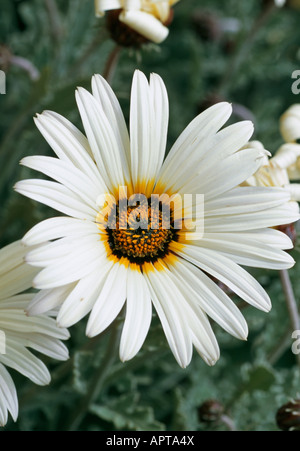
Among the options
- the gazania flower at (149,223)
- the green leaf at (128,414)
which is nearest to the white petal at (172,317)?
the gazania flower at (149,223)

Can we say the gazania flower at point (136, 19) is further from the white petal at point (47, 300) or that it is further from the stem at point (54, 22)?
the white petal at point (47, 300)

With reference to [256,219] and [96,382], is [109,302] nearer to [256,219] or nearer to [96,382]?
[256,219]

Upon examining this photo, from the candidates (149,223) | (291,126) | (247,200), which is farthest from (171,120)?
(247,200)

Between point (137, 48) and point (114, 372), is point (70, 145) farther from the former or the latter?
point (114, 372)

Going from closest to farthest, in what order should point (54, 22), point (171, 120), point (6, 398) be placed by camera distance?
1. point (6, 398)
2. point (54, 22)
3. point (171, 120)

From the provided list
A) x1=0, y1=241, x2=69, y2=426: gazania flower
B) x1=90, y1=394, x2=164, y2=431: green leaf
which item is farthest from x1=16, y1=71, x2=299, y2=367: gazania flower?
x1=90, y1=394, x2=164, y2=431: green leaf
